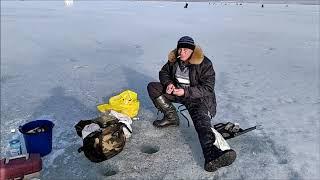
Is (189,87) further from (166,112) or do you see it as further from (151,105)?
(151,105)

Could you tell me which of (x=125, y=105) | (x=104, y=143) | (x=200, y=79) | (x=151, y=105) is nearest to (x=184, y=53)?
(x=200, y=79)

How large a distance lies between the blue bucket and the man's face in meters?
1.85

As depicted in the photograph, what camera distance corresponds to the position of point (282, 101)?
5.83 metres

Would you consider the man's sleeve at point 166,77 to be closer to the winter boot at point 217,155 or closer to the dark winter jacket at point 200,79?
the dark winter jacket at point 200,79

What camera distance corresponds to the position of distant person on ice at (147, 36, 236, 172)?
13.6 ft

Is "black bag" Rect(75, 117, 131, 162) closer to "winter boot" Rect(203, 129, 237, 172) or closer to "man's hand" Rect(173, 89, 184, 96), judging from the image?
"man's hand" Rect(173, 89, 184, 96)

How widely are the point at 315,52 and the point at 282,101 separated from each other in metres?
5.82

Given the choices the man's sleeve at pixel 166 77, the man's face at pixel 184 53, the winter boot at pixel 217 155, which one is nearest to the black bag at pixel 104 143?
the man's sleeve at pixel 166 77

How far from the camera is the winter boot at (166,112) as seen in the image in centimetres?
462

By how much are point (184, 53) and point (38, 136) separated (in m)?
2.05

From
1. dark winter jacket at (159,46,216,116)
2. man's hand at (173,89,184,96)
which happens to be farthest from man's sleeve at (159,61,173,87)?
man's hand at (173,89,184,96)

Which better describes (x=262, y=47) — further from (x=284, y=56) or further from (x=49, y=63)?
(x=49, y=63)

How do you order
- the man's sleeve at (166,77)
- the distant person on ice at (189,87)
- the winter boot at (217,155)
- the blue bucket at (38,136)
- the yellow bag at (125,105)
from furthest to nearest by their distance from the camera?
the yellow bag at (125,105) < the man's sleeve at (166,77) < the distant person on ice at (189,87) < the blue bucket at (38,136) < the winter boot at (217,155)

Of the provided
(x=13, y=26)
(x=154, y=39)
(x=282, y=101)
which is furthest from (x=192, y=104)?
(x=13, y=26)
